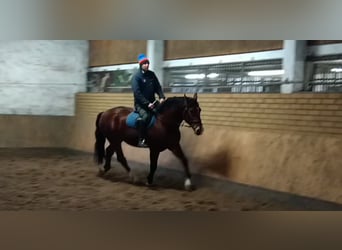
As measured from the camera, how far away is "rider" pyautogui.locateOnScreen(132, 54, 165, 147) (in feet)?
7.42

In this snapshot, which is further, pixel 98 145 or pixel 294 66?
pixel 98 145

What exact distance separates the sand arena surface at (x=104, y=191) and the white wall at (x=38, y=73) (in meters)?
0.26

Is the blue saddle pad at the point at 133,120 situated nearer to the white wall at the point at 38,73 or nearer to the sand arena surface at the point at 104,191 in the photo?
the sand arena surface at the point at 104,191

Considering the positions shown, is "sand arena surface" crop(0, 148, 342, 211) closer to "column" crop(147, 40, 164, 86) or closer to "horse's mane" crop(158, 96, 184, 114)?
"horse's mane" crop(158, 96, 184, 114)

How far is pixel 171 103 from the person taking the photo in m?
2.28

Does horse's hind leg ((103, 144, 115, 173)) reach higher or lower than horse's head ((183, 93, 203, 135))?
lower

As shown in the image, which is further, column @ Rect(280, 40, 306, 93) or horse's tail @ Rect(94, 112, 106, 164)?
horse's tail @ Rect(94, 112, 106, 164)

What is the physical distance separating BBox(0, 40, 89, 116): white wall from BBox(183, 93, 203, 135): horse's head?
60 cm

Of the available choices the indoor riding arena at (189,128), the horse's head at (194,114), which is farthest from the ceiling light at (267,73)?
the horse's head at (194,114)

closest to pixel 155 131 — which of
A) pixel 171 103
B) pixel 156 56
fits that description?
pixel 171 103

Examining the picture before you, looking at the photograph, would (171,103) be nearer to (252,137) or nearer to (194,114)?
(194,114)

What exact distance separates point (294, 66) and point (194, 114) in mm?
583

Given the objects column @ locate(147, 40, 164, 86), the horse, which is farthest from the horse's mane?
column @ locate(147, 40, 164, 86)
